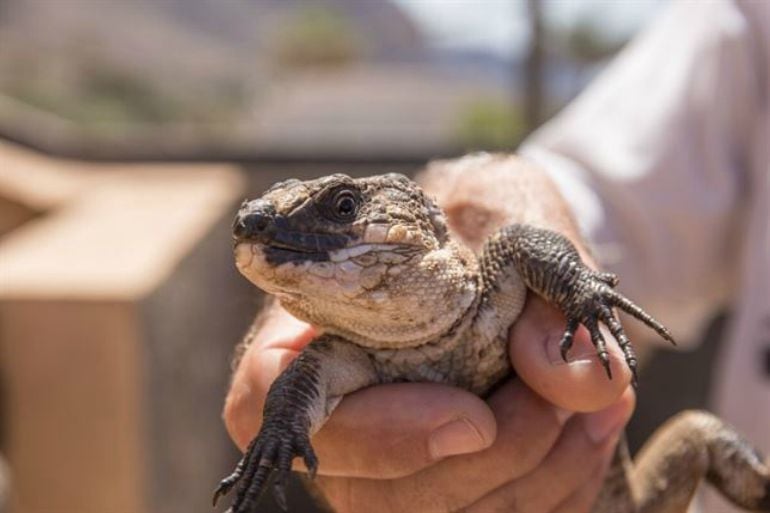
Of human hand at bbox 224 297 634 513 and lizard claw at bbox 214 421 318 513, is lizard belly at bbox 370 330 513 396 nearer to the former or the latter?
human hand at bbox 224 297 634 513

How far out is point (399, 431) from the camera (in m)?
2.73

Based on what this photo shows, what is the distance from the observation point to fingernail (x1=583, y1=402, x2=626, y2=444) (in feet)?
9.87

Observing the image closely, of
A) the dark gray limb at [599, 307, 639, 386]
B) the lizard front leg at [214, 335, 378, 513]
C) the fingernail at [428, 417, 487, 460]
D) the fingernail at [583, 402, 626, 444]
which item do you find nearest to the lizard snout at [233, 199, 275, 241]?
the lizard front leg at [214, 335, 378, 513]

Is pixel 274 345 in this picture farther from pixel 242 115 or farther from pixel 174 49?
pixel 174 49

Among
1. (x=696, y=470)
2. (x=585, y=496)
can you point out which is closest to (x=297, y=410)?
(x=585, y=496)

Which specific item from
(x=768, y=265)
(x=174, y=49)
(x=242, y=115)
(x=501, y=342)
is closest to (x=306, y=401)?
(x=501, y=342)

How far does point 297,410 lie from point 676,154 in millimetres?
2226

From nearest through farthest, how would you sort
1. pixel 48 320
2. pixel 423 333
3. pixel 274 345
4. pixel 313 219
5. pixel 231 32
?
pixel 313 219 < pixel 423 333 < pixel 274 345 < pixel 48 320 < pixel 231 32

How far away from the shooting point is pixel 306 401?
263 centimetres

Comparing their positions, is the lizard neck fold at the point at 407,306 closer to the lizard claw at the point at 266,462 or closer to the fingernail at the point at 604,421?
the lizard claw at the point at 266,462

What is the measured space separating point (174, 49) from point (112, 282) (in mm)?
55502

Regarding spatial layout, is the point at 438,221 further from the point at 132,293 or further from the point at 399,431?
the point at 132,293

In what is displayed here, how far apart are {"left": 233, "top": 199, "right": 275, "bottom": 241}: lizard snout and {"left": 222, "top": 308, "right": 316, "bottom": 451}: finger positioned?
0.54 metres

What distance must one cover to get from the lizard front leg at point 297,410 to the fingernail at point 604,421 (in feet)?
1.79
